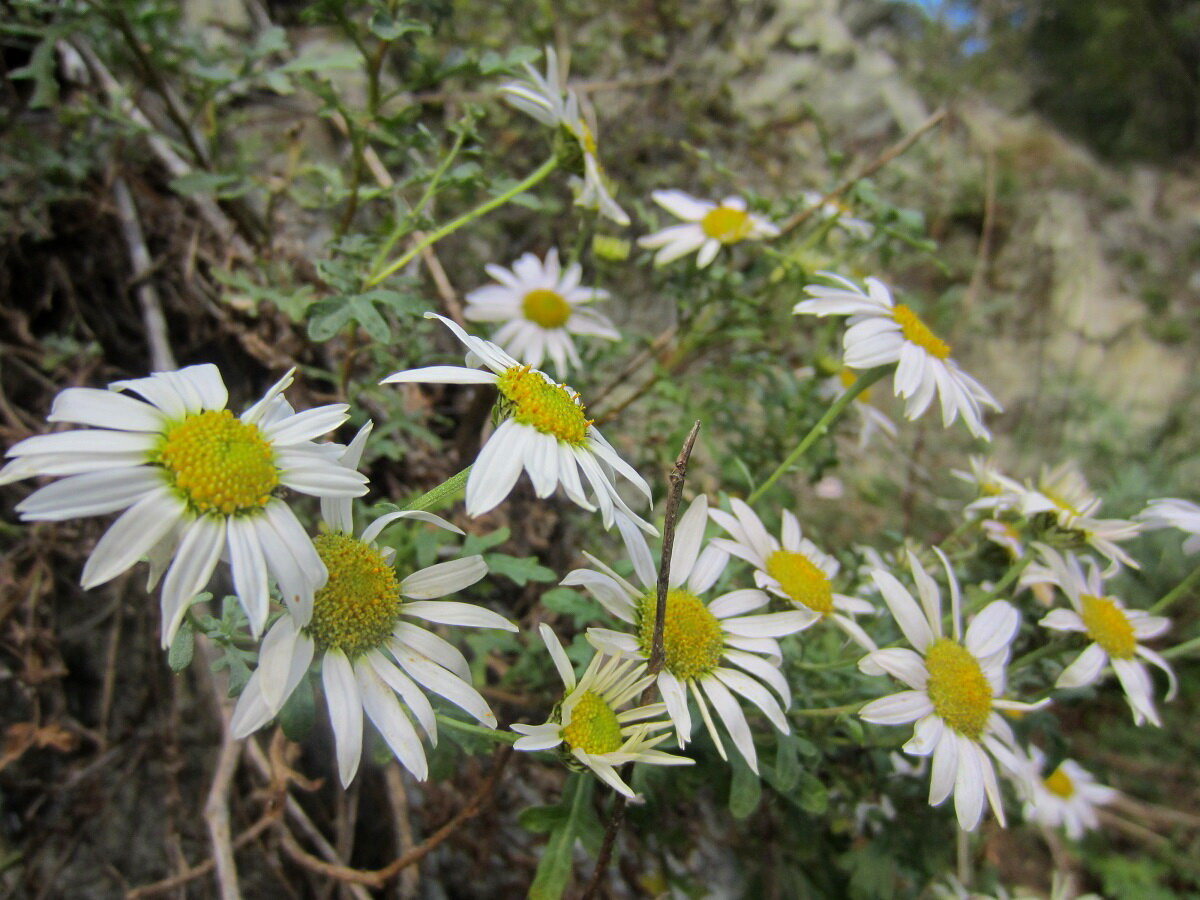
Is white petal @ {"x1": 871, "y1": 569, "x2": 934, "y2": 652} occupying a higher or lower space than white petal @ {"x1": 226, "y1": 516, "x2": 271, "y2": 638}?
lower

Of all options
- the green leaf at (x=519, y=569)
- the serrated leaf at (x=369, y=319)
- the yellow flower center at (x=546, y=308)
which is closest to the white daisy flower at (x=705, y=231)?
the yellow flower center at (x=546, y=308)

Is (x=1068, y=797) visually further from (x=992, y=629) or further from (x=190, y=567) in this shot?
(x=190, y=567)

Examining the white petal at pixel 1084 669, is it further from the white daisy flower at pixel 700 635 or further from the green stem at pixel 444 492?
the green stem at pixel 444 492

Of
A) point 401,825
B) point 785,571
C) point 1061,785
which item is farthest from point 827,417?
point 1061,785

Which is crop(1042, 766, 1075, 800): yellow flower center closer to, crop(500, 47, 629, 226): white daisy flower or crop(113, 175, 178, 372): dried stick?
crop(500, 47, 629, 226): white daisy flower

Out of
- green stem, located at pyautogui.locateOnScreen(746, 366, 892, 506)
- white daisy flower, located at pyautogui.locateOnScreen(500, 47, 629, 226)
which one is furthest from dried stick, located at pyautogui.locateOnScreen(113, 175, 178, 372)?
green stem, located at pyautogui.locateOnScreen(746, 366, 892, 506)
